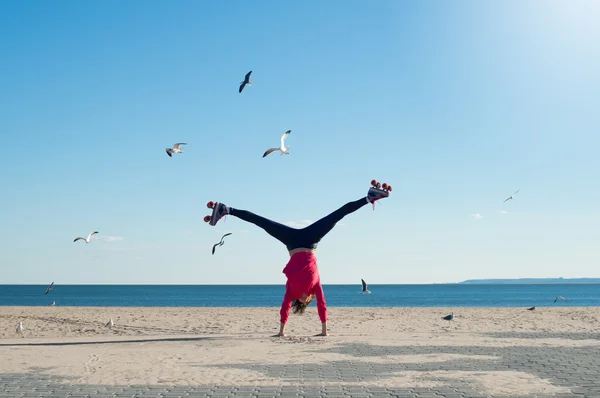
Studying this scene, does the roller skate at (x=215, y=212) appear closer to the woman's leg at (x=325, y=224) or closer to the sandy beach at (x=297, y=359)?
the woman's leg at (x=325, y=224)

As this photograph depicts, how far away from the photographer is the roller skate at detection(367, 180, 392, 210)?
14.0 m

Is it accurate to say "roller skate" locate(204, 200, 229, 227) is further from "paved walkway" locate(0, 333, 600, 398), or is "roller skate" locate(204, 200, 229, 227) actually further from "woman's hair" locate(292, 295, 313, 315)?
"paved walkway" locate(0, 333, 600, 398)

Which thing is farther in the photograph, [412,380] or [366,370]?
[366,370]

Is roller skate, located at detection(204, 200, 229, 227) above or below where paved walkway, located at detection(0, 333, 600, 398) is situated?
above

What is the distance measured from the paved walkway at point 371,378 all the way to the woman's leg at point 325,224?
319 centimetres

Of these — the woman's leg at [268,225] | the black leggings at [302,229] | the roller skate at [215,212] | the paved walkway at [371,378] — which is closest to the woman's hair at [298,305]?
the black leggings at [302,229]

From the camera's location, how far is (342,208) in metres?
14.7

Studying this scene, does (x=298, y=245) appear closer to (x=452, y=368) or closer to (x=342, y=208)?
(x=342, y=208)

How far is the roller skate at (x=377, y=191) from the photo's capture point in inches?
552

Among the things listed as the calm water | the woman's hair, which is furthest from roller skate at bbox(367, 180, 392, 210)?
the calm water

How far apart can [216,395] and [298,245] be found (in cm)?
695

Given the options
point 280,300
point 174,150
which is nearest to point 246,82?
point 174,150

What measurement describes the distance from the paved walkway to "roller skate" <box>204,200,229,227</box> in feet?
14.1

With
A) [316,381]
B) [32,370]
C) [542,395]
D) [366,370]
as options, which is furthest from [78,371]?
[542,395]
